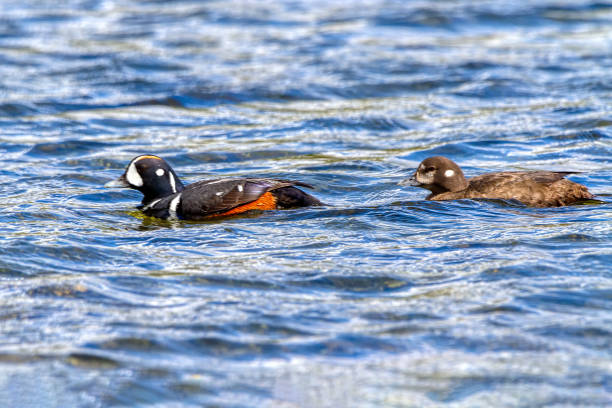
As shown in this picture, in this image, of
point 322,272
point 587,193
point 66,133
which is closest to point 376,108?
point 66,133

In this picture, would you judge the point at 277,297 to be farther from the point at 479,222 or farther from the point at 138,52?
the point at 138,52

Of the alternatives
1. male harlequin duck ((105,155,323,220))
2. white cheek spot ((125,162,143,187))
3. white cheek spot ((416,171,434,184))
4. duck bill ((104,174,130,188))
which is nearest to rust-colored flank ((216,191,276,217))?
male harlequin duck ((105,155,323,220))

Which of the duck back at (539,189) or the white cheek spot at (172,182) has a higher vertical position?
the white cheek spot at (172,182)

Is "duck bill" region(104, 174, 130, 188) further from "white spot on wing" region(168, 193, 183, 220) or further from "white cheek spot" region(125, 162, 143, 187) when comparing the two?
"white spot on wing" region(168, 193, 183, 220)

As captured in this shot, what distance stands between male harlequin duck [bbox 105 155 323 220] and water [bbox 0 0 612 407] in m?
0.19

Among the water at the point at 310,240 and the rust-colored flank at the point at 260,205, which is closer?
the water at the point at 310,240

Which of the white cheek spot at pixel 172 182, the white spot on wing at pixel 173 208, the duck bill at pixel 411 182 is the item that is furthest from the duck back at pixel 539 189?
the white cheek spot at pixel 172 182

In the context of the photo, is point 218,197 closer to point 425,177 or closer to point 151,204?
point 151,204

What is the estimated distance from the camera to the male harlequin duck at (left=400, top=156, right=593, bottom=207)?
33.4ft

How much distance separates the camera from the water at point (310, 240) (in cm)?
615

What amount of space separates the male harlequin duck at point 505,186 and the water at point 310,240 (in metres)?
0.15

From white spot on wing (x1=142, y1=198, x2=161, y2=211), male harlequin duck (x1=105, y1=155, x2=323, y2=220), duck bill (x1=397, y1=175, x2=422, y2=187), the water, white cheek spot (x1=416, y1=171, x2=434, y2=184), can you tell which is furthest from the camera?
duck bill (x1=397, y1=175, x2=422, y2=187)

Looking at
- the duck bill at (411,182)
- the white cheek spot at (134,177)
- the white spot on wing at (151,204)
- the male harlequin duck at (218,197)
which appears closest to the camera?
the male harlequin duck at (218,197)

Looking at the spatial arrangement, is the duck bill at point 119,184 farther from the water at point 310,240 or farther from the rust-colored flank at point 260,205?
the rust-colored flank at point 260,205
